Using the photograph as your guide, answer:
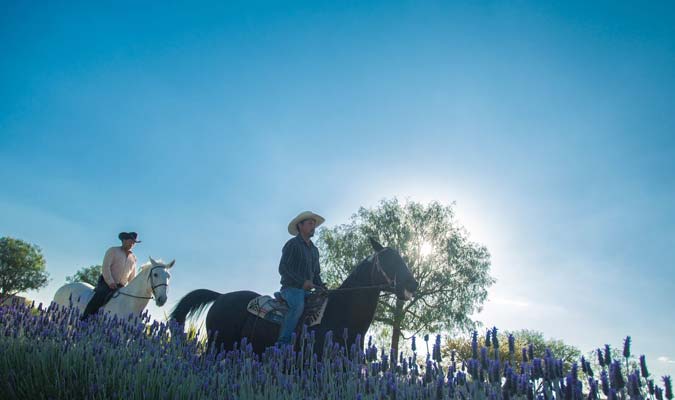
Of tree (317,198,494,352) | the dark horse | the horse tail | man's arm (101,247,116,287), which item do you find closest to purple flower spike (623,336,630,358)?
the dark horse

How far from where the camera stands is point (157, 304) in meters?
9.56

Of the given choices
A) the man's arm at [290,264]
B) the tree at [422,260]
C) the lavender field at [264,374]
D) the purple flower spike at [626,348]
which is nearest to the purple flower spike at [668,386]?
the lavender field at [264,374]

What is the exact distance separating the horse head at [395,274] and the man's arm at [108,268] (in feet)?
22.0

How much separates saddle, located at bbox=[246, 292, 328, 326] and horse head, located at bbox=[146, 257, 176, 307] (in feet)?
9.94

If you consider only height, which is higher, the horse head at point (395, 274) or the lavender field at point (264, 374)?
the horse head at point (395, 274)

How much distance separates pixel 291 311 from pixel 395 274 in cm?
170

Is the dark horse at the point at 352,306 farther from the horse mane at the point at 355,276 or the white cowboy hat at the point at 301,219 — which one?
the white cowboy hat at the point at 301,219

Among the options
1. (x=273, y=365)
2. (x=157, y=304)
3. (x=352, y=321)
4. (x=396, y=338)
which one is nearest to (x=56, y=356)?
(x=273, y=365)

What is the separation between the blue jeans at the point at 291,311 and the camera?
6594mm

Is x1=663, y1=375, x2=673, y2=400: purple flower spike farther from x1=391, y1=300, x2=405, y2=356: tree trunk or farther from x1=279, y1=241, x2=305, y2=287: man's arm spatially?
x1=391, y1=300, x2=405, y2=356: tree trunk

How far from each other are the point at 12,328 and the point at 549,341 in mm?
45671

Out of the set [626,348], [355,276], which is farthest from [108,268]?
[626,348]

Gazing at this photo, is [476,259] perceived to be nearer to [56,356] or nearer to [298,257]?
[298,257]

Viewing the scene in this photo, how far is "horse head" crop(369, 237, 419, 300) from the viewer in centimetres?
662
